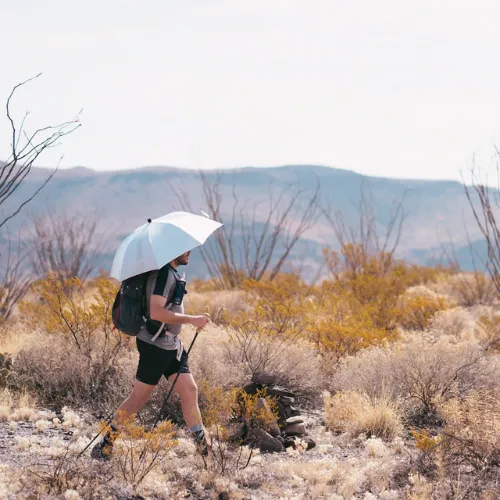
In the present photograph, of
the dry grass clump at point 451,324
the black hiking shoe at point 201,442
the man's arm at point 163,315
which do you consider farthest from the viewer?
the dry grass clump at point 451,324

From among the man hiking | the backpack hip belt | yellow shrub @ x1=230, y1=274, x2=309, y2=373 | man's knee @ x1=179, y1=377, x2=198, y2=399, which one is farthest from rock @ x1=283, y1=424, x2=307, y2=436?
the backpack hip belt

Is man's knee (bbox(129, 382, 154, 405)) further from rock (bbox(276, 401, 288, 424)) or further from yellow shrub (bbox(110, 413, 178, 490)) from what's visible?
rock (bbox(276, 401, 288, 424))

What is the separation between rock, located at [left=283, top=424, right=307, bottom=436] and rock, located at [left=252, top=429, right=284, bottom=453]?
321mm

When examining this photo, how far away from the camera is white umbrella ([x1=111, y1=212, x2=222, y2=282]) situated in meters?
4.98

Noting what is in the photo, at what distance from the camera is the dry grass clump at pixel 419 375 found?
733cm

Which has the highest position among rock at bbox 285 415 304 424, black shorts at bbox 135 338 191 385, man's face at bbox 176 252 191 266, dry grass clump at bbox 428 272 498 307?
man's face at bbox 176 252 191 266

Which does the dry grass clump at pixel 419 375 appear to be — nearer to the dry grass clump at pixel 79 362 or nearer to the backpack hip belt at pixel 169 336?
the dry grass clump at pixel 79 362

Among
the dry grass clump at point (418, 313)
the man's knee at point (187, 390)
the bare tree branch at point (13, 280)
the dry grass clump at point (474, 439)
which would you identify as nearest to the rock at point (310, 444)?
the dry grass clump at point (474, 439)

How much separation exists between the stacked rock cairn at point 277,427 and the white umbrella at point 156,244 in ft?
6.35

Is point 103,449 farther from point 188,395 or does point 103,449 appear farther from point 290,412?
point 290,412

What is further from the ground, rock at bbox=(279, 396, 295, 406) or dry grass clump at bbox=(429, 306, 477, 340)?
rock at bbox=(279, 396, 295, 406)

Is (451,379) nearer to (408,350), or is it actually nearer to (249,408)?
(408,350)

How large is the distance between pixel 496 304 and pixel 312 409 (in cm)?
1088

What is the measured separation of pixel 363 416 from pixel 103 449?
8.26 feet
